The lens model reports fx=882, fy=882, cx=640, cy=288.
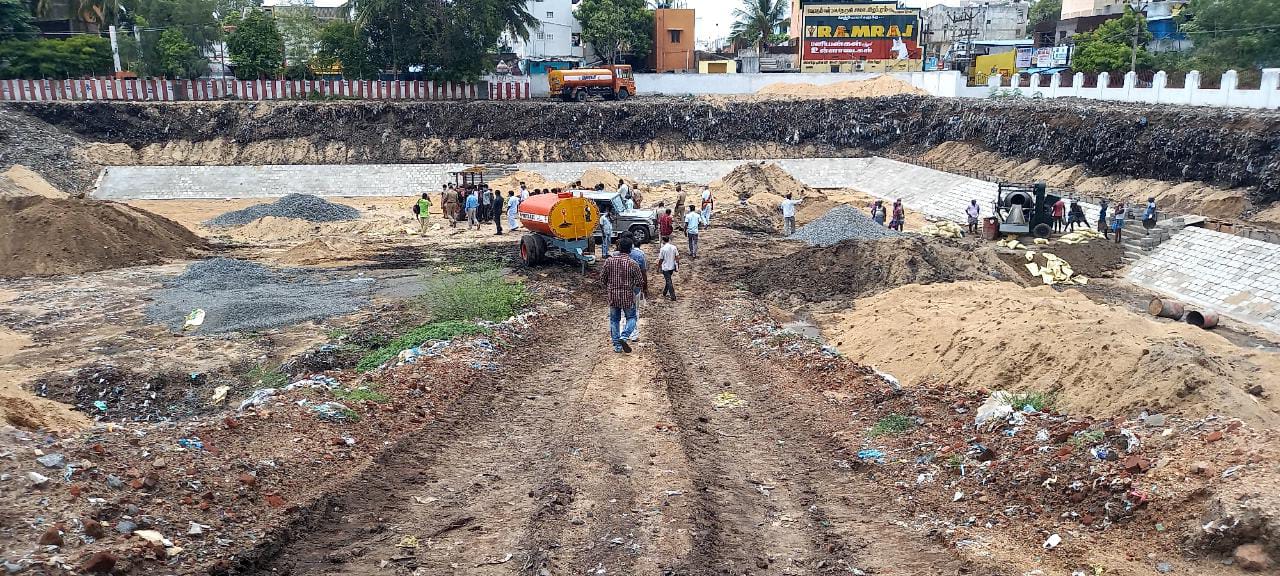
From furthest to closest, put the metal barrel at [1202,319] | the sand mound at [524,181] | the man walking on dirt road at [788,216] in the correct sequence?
the sand mound at [524,181]
the man walking on dirt road at [788,216]
the metal barrel at [1202,319]

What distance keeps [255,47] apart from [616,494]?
46.7 metres

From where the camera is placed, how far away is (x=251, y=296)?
1778 centimetres

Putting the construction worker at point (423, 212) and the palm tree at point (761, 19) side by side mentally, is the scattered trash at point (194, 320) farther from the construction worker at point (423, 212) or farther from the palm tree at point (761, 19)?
the palm tree at point (761, 19)

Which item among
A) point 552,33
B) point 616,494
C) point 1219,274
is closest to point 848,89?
point 552,33

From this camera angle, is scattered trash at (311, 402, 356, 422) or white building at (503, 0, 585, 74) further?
white building at (503, 0, 585, 74)

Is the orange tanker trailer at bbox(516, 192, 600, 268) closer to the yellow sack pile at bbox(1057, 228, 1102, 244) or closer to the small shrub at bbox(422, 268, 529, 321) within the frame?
the small shrub at bbox(422, 268, 529, 321)

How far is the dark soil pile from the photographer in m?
18.2

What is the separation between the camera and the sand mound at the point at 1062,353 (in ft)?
30.3

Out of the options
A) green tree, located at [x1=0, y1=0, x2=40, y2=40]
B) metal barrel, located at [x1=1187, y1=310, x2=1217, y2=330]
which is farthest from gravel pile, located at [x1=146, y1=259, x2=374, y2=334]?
green tree, located at [x1=0, y1=0, x2=40, y2=40]

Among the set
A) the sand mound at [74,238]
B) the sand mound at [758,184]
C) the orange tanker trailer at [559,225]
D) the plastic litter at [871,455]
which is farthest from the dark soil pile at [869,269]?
the sand mound at [74,238]

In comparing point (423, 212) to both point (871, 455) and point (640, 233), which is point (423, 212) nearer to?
point (640, 233)

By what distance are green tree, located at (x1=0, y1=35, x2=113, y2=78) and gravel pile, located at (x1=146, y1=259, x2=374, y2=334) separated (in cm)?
3456

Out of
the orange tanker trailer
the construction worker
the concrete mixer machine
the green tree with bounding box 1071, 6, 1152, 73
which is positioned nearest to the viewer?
the orange tanker trailer

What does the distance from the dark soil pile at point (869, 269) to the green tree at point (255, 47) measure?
3743cm
